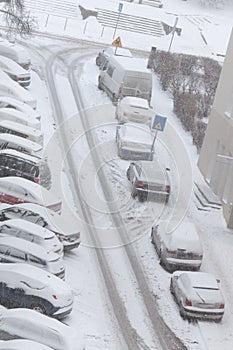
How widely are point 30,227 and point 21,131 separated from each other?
868 cm

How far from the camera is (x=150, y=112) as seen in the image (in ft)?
129

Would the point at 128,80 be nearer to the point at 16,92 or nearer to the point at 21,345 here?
the point at 16,92

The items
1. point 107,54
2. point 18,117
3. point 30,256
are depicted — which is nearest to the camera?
point 30,256

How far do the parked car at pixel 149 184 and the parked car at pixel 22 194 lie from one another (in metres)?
4.27

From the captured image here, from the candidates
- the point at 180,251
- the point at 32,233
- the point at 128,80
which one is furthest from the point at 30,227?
the point at 128,80

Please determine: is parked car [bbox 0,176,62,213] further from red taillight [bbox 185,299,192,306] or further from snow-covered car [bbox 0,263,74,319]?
red taillight [bbox 185,299,192,306]

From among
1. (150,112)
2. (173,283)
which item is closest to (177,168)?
(150,112)

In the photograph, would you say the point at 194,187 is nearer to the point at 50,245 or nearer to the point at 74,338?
the point at 50,245

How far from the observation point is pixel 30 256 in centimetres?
2361

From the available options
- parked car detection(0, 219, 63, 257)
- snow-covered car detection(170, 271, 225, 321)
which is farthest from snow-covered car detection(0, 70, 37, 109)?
snow-covered car detection(170, 271, 225, 321)

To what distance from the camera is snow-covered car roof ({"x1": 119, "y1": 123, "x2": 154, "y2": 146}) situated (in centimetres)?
3588

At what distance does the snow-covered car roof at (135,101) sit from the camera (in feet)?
129

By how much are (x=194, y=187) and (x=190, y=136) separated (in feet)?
19.0

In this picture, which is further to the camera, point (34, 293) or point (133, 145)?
point (133, 145)
